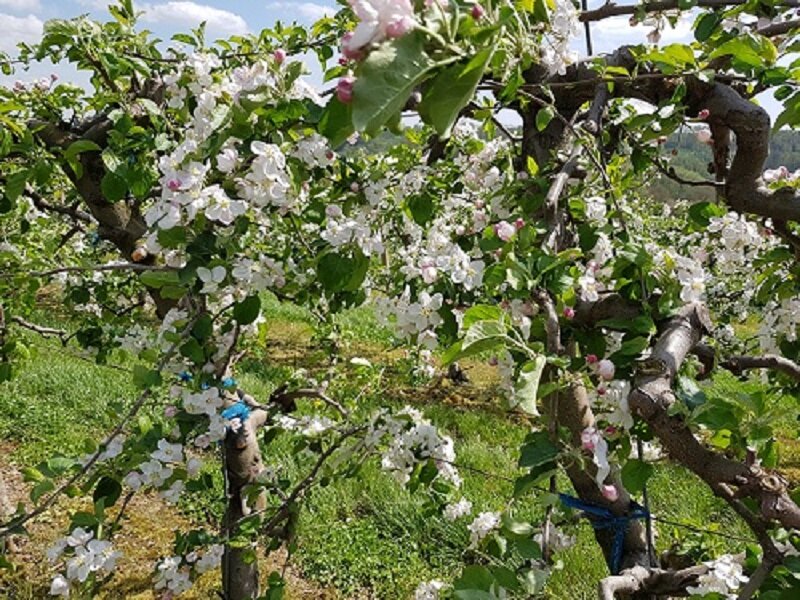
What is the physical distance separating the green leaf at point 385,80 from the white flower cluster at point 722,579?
129 cm

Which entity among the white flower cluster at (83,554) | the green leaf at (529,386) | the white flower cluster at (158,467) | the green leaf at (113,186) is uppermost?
the green leaf at (529,386)

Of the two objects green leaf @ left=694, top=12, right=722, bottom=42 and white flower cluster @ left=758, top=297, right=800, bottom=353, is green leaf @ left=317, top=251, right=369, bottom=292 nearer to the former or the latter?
green leaf @ left=694, top=12, right=722, bottom=42

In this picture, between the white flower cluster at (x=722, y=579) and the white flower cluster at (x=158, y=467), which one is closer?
the white flower cluster at (x=722, y=579)

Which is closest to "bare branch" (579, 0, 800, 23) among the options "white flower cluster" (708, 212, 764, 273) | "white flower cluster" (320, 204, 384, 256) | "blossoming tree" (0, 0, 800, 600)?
"blossoming tree" (0, 0, 800, 600)

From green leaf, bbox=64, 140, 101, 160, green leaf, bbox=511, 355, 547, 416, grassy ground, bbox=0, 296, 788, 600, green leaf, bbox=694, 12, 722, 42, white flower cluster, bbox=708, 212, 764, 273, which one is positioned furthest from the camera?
grassy ground, bbox=0, 296, 788, 600

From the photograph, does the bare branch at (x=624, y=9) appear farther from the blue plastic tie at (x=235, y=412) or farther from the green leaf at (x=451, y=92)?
the blue plastic tie at (x=235, y=412)

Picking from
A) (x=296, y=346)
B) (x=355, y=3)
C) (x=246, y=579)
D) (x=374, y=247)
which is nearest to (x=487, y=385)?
(x=296, y=346)

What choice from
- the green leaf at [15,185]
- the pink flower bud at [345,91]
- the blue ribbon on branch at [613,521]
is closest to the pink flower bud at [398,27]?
the pink flower bud at [345,91]

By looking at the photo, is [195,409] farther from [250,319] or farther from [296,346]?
[296,346]

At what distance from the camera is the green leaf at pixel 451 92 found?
54 cm

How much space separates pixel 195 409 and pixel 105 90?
0.87 metres

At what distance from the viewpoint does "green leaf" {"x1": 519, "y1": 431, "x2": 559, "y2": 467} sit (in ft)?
3.09

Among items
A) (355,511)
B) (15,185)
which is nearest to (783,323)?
(15,185)

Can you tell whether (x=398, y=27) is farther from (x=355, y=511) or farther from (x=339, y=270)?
(x=355, y=511)
